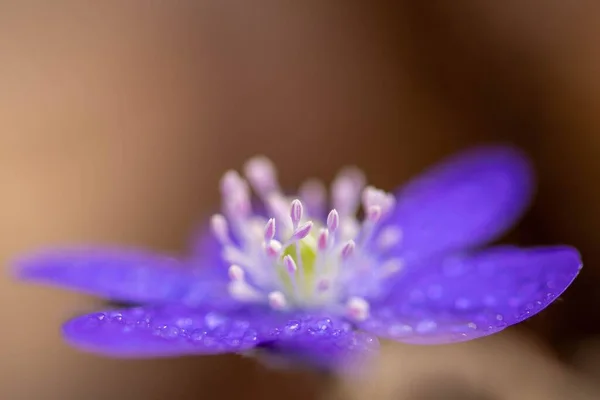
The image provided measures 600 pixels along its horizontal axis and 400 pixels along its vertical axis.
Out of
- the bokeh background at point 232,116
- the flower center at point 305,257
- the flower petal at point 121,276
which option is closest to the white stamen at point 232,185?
the flower center at point 305,257

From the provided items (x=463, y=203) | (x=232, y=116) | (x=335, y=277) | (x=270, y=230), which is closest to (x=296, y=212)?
(x=270, y=230)

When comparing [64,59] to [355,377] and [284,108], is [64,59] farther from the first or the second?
[355,377]

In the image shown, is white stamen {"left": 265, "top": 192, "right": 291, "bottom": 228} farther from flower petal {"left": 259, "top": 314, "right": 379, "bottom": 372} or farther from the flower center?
flower petal {"left": 259, "top": 314, "right": 379, "bottom": 372}

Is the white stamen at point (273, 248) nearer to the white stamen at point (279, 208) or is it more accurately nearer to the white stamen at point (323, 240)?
the white stamen at point (323, 240)

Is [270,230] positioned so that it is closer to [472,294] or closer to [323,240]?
[323,240]

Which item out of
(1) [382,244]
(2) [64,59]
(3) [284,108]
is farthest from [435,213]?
(2) [64,59]

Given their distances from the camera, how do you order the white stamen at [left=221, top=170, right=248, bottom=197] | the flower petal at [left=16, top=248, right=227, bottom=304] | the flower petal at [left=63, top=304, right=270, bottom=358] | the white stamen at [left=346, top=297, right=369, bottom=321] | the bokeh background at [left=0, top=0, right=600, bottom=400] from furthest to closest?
the bokeh background at [left=0, top=0, right=600, bottom=400]
the white stamen at [left=221, top=170, right=248, bottom=197]
the flower petal at [left=16, top=248, right=227, bottom=304]
the white stamen at [left=346, top=297, right=369, bottom=321]
the flower petal at [left=63, top=304, right=270, bottom=358]

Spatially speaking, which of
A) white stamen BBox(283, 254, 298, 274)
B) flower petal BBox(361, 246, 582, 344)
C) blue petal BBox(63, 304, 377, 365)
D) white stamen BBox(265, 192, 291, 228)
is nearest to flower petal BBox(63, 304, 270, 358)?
blue petal BBox(63, 304, 377, 365)

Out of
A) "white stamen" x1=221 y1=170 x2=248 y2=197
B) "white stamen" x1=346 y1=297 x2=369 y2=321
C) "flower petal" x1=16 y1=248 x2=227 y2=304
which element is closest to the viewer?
"white stamen" x1=346 y1=297 x2=369 y2=321
